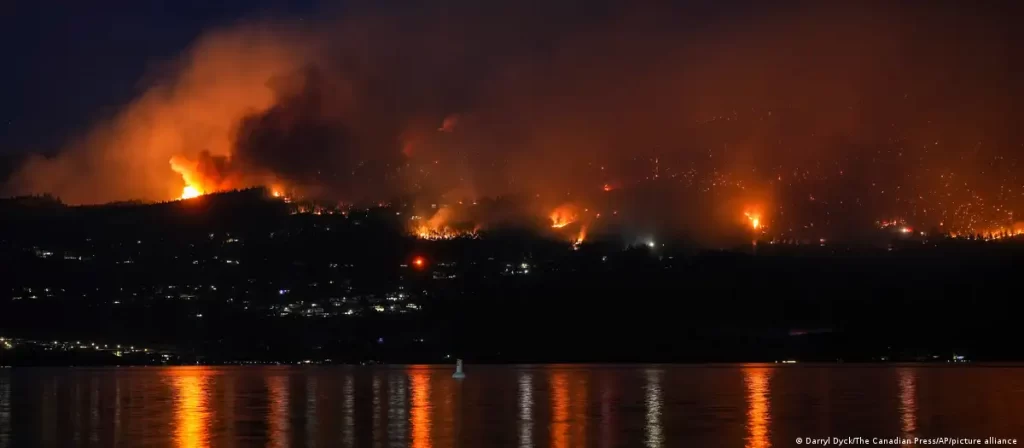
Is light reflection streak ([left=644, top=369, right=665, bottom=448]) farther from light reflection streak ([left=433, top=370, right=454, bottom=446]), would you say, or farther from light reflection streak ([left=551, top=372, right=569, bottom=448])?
light reflection streak ([left=433, top=370, right=454, bottom=446])

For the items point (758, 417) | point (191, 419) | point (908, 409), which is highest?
point (191, 419)

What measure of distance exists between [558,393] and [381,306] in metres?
128

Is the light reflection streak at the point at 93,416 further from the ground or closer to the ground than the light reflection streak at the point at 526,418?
further from the ground

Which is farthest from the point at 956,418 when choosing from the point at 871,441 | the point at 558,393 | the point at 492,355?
the point at 492,355

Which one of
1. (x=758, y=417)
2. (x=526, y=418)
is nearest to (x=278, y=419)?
(x=526, y=418)

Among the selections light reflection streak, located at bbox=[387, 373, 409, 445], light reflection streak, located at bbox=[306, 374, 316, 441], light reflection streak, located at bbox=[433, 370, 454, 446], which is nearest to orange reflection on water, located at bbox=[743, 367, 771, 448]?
light reflection streak, located at bbox=[433, 370, 454, 446]

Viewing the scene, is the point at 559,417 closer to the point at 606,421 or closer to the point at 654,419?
the point at 606,421

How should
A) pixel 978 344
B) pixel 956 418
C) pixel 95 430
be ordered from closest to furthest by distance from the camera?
pixel 95 430 → pixel 956 418 → pixel 978 344

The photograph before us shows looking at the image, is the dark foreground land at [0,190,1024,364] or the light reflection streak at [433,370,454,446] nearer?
the light reflection streak at [433,370,454,446]

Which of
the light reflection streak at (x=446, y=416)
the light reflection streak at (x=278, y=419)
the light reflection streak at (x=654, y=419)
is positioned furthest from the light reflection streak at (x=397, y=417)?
the light reflection streak at (x=654, y=419)

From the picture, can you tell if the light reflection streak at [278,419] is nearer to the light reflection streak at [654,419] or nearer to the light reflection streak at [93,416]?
the light reflection streak at [93,416]

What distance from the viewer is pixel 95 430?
1650 inches

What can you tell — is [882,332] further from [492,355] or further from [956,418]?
[956,418]

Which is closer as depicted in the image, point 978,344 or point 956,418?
point 956,418
